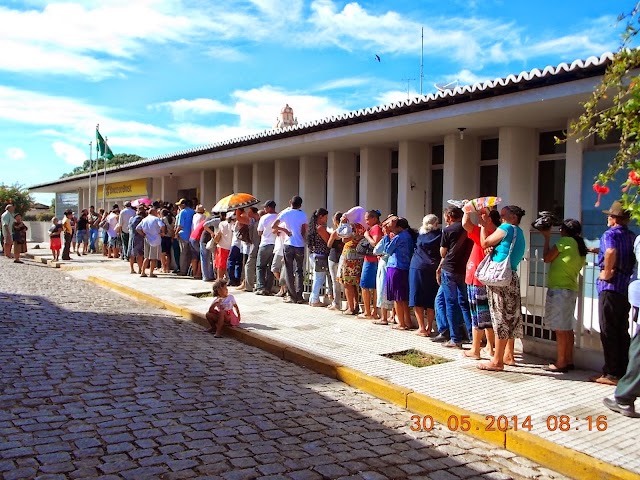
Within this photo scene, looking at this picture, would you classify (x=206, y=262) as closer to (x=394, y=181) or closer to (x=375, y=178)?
(x=375, y=178)

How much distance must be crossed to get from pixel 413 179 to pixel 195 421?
8977mm

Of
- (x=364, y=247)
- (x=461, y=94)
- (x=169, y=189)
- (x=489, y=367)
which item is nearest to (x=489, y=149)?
(x=461, y=94)

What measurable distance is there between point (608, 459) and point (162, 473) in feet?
9.83

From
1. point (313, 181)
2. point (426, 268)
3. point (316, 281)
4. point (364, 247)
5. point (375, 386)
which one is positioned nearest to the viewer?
point (375, 386)

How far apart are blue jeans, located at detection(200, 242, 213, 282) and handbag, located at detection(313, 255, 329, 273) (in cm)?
393

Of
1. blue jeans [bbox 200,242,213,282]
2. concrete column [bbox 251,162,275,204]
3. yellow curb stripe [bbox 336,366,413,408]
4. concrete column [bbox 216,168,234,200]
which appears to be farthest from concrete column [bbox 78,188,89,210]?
yellow curb stripe [bbox 336,366,413,408]

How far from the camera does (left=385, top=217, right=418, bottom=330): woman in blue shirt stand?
812 cm

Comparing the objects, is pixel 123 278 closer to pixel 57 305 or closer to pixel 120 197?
pixel 57 305

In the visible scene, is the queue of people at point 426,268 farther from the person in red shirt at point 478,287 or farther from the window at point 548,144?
the window at point 548,144

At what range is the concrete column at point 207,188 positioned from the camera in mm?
20938

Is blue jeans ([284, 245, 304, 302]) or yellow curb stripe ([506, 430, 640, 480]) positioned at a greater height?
blue jeans ([284, 245, 304, 302])

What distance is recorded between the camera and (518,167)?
1057 cm

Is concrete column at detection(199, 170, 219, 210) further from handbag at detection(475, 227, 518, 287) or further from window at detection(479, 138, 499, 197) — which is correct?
handbag at detection(475, 227, 518, 287)

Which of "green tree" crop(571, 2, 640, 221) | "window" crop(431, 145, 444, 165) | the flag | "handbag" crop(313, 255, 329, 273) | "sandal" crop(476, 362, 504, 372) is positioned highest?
the flag
